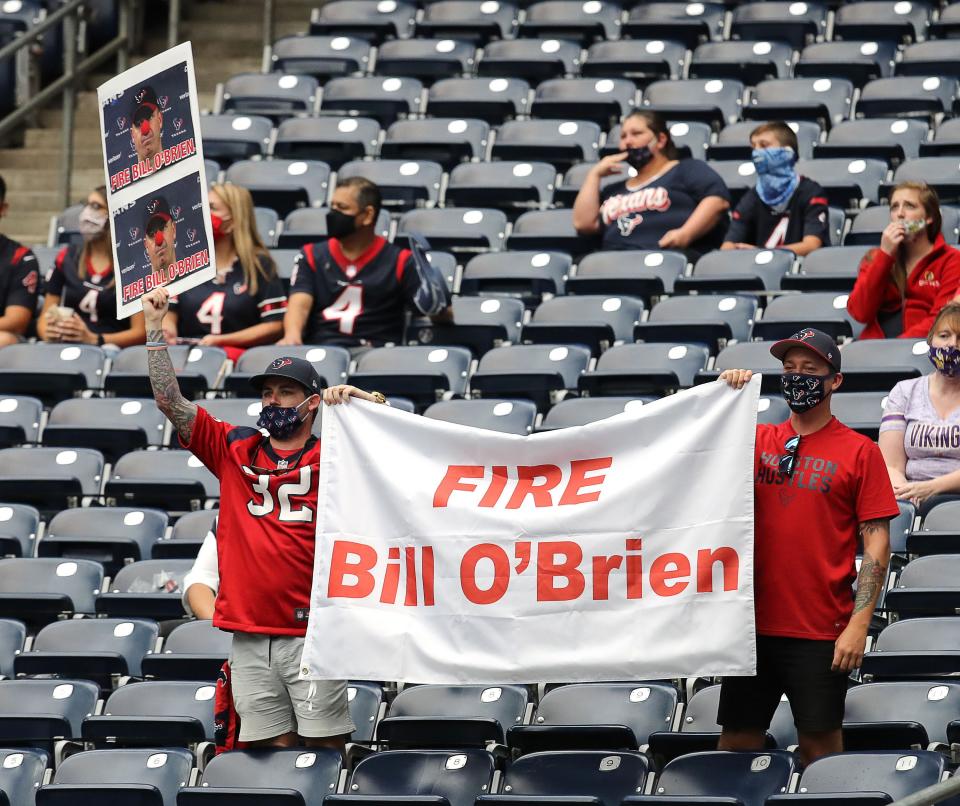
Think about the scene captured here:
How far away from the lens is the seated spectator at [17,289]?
10234mm

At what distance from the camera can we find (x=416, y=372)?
8750mm

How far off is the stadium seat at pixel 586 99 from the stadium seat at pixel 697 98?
0.16 meters

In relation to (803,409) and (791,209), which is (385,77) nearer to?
(791,209)

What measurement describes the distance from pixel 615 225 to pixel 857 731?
4.79m

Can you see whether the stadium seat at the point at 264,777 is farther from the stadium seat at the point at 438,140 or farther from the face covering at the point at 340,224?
the stadium seat at the point at 438,140

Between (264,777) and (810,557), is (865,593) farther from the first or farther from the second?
(264,777)

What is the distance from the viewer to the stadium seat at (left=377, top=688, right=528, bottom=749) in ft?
20.7

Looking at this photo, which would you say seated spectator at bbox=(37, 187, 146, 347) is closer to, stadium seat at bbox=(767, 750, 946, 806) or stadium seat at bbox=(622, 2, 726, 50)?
stadium seat at bbox=(622, 2, 726, 50)

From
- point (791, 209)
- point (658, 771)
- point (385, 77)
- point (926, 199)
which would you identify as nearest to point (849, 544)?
point (658, 771)

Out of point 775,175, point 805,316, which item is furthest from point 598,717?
point 775,175

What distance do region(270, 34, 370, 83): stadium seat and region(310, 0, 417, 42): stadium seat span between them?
0.24m

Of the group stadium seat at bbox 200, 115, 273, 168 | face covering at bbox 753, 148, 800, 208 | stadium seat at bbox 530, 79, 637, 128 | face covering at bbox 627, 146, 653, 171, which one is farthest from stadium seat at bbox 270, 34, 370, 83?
face covering at bbox 753, 148, 800, 208

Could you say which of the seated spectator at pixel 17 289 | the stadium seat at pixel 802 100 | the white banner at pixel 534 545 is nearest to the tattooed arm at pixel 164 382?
the white banner at pixel 534 545

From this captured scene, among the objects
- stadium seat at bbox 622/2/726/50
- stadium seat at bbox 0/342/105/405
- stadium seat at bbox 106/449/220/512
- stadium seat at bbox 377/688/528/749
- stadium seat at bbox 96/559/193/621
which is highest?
stadium seat at bbox 622/2/726/50
